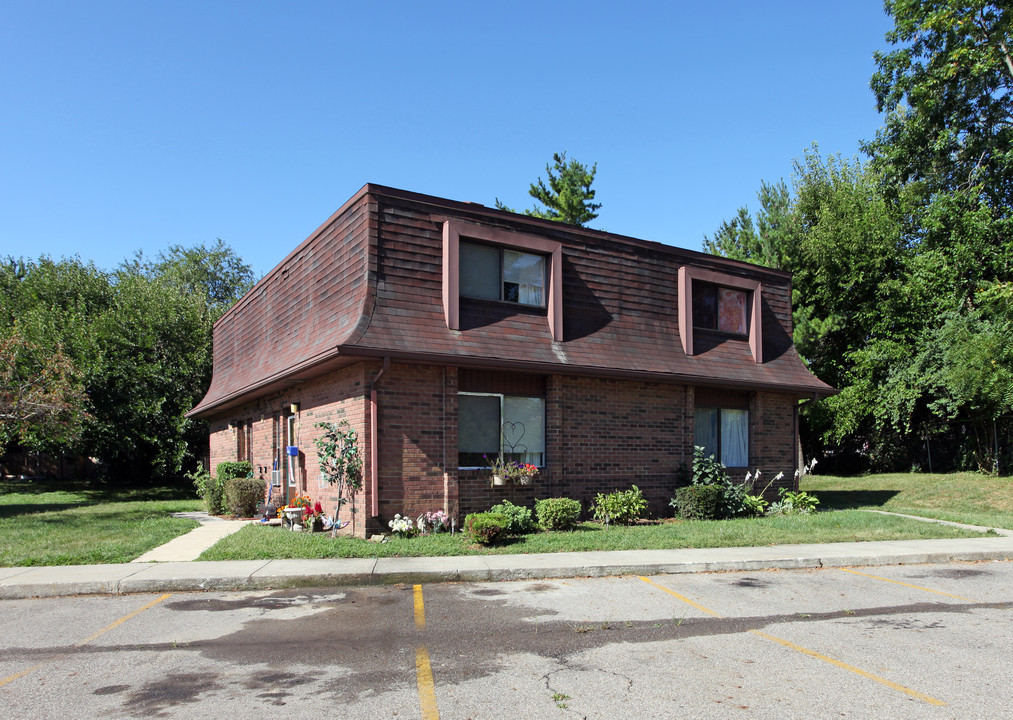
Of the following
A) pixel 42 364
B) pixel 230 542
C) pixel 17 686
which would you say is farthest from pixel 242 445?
pixel 17 686

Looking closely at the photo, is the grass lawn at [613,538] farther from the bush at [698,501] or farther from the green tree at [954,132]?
the green tree at [954,132]

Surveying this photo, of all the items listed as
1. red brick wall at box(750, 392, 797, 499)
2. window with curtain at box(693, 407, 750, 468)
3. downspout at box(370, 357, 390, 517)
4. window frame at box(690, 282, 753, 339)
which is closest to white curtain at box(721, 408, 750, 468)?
window with curtain at box(693, 407, 750, 468)

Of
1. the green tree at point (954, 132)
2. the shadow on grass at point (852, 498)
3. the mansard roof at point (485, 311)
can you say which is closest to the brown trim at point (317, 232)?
the mansard roof at point (485, 311)

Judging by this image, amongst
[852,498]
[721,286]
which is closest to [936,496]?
[852,498]

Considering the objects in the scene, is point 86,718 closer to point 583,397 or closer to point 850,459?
point 583,397

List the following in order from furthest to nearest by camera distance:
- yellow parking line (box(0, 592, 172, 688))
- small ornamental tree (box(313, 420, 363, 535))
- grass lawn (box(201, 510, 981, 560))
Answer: small ornamental tree (box(313, 420, 363, 535)), grass lawn (box(201, 510, 981, 560)), yellow parking line (box(0, 592, 172, 688))

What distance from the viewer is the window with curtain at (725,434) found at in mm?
16375

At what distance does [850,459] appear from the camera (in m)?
31.4

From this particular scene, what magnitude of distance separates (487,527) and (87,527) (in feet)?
28.4

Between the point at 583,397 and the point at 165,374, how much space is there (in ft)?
58.0

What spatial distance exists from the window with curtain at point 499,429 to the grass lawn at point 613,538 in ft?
5.71

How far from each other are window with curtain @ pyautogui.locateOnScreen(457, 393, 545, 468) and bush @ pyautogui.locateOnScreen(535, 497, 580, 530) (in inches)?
43.4

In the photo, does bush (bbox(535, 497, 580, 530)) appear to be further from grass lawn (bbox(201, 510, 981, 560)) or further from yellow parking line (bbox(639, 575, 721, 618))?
yellow parking line (bbox(639, 575, 721, 618))

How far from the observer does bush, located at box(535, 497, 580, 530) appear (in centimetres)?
1276
